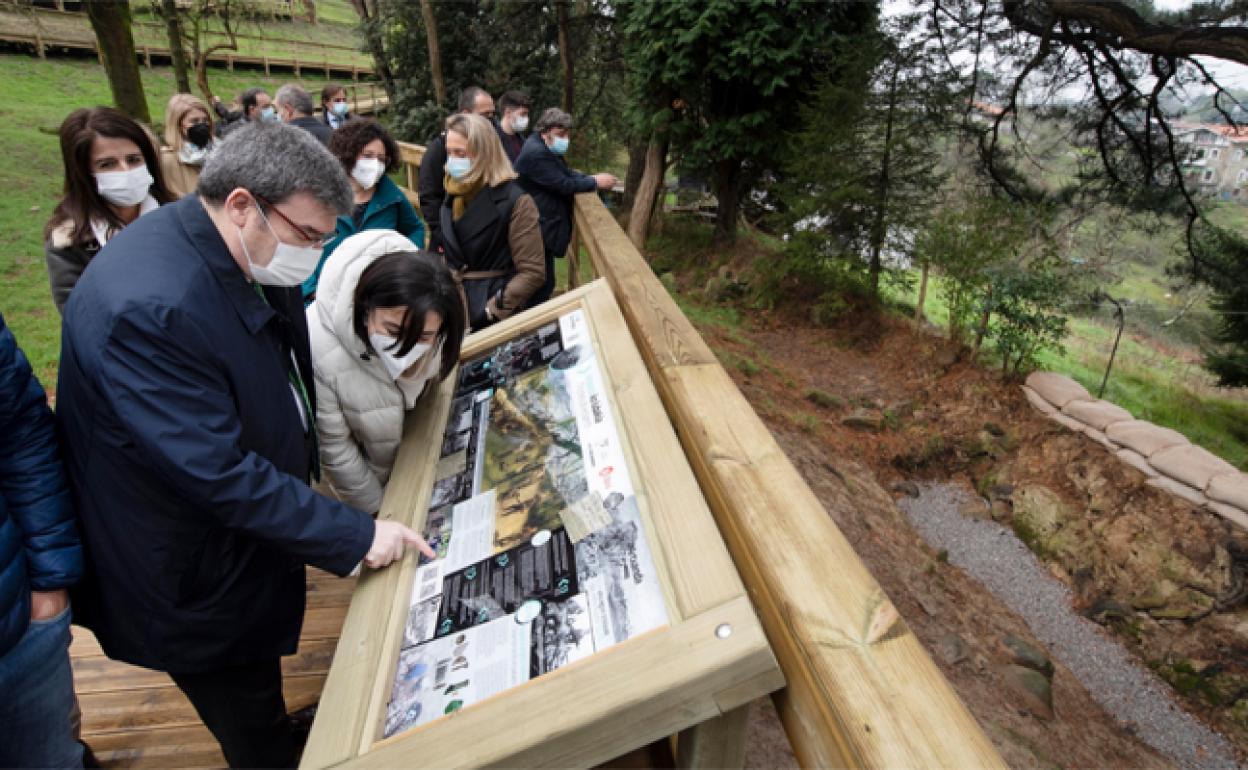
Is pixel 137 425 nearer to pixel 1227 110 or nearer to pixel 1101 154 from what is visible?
pixel 1227 110

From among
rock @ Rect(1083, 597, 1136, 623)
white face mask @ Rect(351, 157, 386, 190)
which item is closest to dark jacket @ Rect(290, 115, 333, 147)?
white face mask @ Rect(351, 157, 386, 190)

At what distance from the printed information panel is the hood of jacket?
393 mm

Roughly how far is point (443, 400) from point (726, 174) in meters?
10.4

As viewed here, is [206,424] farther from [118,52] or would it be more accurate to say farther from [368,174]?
[118,52]

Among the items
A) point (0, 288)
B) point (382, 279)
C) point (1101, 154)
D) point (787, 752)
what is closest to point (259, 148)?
point (382, 279)

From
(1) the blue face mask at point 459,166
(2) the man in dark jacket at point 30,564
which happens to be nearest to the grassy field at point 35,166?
(1) the blue face mask at point 459,166

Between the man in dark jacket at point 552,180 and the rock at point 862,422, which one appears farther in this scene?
the rock at point 862,422

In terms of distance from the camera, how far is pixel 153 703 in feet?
7.27

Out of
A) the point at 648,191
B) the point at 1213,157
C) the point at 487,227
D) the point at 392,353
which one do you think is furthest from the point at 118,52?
the point at 1213,157

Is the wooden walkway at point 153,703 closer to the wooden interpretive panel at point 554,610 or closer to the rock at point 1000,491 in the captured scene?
the wooden interpretive panel at point 554,610

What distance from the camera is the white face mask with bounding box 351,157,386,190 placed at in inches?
125

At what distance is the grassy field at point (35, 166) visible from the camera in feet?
21.2

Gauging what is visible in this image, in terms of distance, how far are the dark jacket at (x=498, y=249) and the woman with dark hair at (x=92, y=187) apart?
1268mm

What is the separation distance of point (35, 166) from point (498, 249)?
1280 centimetres
